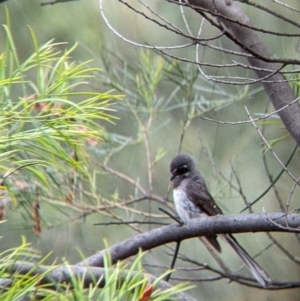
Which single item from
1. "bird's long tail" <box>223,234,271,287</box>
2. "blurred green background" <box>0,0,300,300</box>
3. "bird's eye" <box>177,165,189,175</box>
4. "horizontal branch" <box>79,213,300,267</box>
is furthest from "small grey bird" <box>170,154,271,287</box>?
"horizontal branch" <box>79,213,300,267</box>

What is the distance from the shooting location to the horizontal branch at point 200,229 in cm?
183

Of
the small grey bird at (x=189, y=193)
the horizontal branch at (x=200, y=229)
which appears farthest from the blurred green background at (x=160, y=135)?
the horizontal branch at (x=200, y=229)

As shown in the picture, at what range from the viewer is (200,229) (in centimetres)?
193

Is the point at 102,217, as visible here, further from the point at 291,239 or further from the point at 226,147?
the point at 291,239

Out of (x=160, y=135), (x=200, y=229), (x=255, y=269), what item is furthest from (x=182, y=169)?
(x=200, y=229)

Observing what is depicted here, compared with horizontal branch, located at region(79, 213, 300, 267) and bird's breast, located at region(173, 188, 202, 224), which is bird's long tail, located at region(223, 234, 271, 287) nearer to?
bird's breast, located at region(173, 188, 202, 224)

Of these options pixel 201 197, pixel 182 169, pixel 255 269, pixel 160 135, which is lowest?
pixel 255 269

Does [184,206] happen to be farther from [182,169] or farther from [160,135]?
[160,135]

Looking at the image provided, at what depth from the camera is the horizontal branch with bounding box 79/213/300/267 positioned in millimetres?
1833

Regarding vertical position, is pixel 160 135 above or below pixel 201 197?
above

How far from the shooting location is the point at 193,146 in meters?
4.30

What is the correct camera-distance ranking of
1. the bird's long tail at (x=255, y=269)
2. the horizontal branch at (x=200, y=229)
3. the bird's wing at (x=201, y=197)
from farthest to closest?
1. the bird's wing at (x=201, y=197)
2. the bird's long tail at (x=255, y=269)
3. the horizontal branch at (x=200, y=229)

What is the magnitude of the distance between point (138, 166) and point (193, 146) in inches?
15.1

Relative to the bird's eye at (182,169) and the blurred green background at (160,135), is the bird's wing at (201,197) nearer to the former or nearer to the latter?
the bird's eye at (182,169)
